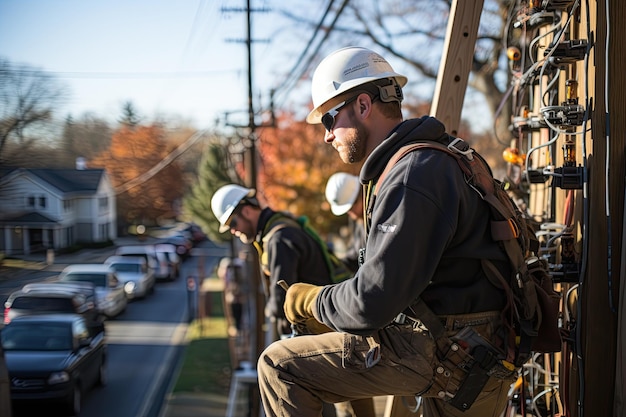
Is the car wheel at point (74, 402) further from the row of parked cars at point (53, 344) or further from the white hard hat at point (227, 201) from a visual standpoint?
the white hard hat at point (227, 201)

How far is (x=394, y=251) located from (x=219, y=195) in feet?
13.4

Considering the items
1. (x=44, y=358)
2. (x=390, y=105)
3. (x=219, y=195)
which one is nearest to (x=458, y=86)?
(x=390, y=105)

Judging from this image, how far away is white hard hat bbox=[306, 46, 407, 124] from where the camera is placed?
338 centimetres

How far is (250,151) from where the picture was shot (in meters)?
18.1

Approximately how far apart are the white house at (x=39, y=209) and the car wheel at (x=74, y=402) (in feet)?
20.2

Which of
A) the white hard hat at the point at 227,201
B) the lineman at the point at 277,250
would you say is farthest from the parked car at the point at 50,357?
the lineman at the point at 277,250

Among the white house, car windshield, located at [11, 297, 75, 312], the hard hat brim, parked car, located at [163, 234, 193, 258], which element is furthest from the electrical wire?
parked car, located at [163, 234, 193, 258]

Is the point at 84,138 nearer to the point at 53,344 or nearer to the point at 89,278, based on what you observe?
the point at 53,344

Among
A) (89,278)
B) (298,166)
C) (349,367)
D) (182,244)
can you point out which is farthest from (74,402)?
(182,244)

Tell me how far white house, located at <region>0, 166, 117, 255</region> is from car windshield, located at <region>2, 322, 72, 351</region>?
6.47m

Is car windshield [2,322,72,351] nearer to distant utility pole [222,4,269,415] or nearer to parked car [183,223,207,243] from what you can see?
distant utility pole [222,4,269,415]

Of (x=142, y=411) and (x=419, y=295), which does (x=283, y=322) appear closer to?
(x=419, y=295)

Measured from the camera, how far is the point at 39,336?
46.9 feet

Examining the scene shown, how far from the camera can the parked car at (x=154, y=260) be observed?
3314 cm
